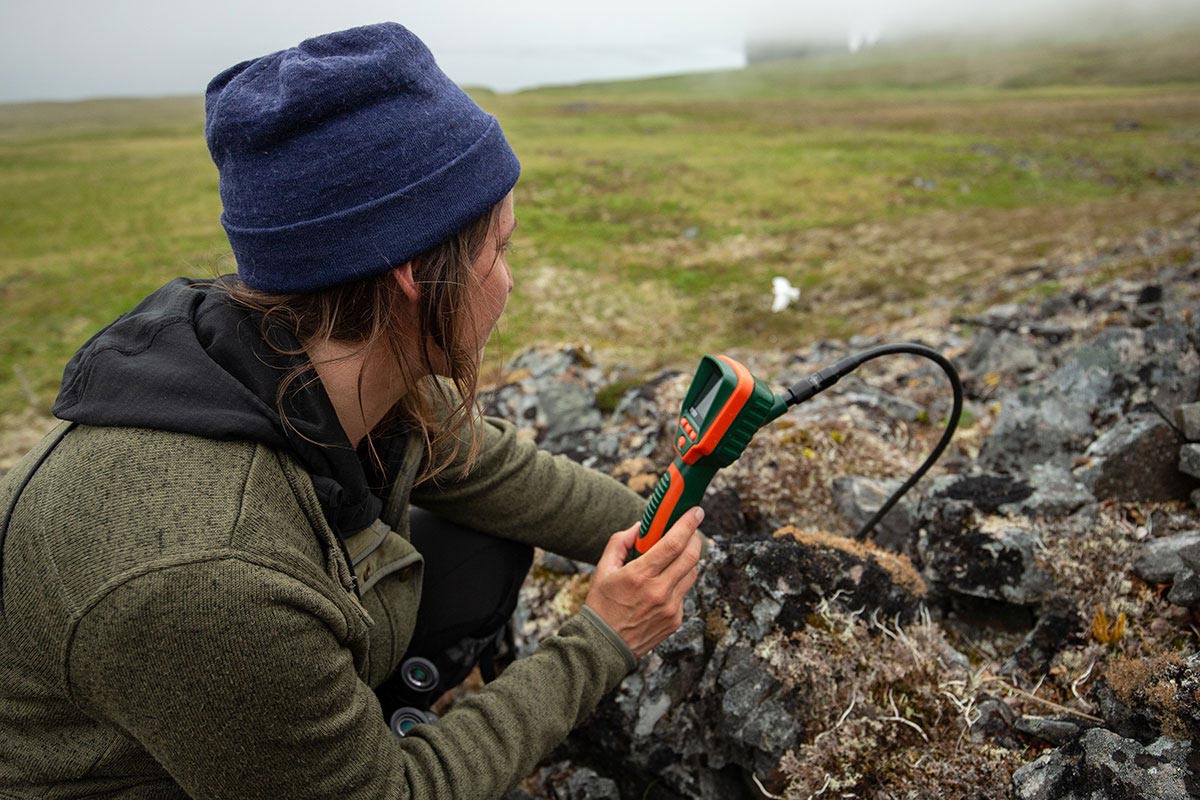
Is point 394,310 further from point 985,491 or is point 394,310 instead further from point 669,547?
point 985,491

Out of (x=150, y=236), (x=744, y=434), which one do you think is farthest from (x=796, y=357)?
(x=150, y=236)

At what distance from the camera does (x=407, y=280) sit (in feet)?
6.72

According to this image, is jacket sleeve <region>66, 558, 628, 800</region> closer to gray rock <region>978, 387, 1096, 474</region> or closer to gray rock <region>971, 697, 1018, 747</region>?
gray rock <region>971, 697, 1018, 747</region>

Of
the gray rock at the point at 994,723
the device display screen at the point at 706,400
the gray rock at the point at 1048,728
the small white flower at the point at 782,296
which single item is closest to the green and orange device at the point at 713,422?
the device display screen at the point at 706,400

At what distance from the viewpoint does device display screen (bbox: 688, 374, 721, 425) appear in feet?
8.82

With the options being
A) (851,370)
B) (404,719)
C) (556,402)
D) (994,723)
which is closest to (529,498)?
(404,719)

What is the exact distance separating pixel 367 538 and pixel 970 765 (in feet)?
7.66

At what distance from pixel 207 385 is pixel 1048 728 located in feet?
9.90

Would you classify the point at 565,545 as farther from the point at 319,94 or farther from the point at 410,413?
the point at 319,94

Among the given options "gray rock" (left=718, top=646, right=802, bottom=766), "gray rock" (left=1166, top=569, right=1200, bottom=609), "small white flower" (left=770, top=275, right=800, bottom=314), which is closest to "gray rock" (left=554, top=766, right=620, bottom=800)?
"gray rock" (left=718, top=646, right=802, bottom=766)

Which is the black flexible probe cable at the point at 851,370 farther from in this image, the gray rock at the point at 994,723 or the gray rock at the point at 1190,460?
the gray rock at the point at 1190,460

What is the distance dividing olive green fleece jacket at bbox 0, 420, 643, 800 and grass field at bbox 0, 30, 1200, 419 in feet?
3.43

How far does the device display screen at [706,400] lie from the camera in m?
2.69

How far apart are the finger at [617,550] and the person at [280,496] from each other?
8 cm
